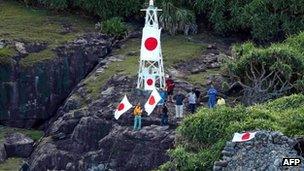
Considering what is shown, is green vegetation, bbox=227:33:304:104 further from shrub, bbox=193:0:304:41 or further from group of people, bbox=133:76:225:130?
shrub, bbox=193:0:304:41

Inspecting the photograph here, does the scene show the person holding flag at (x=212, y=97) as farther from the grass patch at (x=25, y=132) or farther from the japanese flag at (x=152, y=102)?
the grass patch at (x=25, y=132)

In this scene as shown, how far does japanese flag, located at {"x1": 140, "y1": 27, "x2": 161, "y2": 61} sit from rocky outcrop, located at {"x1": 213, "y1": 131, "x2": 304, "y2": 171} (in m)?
9.17

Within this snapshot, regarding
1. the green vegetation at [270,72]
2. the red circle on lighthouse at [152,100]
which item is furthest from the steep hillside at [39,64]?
the green vegetation at [270,72]

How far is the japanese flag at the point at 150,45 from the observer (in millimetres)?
38719

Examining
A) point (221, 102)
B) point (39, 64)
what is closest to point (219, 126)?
point (221, 102)

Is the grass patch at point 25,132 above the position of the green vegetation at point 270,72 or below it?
below

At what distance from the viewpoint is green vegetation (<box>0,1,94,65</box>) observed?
1704 inches

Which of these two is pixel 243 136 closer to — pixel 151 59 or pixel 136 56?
pixel 151 59

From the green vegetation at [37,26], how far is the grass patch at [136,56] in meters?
2.43

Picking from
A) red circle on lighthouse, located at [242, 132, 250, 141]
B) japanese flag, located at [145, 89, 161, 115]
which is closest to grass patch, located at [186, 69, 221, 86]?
japanese flag, located at [145, 89, 161, 115]

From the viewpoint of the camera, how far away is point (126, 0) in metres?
46.8

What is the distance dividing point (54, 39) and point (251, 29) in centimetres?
858

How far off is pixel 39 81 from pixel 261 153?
14670mm

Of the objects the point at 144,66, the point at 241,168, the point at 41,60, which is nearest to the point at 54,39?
the point at 41,60
